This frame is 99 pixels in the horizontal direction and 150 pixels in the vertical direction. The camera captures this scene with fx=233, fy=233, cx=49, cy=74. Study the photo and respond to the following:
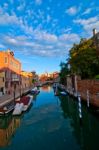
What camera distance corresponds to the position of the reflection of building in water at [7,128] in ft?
68.9

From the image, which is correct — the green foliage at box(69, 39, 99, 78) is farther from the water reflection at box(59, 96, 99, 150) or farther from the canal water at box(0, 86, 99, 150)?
the water reflection at box(59, 96, 99, 150)

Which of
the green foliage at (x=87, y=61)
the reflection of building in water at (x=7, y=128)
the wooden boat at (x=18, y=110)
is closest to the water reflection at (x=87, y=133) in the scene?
the reflection of building in water at (x=7, y=128)

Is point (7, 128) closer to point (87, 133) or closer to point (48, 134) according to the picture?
point (48, 134)

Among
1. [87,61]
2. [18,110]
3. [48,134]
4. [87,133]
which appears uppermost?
[87,61]

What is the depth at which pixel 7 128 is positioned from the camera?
85.6ft

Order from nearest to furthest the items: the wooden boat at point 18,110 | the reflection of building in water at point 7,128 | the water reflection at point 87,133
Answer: the water reflection at point 87,133
the reflection of building in water at point 7,128
the wooden boat at point 18,110

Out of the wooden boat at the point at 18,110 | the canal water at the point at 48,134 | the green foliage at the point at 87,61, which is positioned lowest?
the canal water at the point at 48,134

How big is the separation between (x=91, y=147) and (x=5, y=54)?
4855 cm

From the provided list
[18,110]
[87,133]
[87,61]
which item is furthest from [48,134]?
[87,61]

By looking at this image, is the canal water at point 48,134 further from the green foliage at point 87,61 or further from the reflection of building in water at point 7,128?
the green foliage at point 87,61

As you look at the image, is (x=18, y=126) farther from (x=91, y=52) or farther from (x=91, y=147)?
(x=91, y=52)

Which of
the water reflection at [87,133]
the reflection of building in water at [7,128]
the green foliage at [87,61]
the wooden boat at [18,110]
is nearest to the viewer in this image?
the water reflection at [87,133]

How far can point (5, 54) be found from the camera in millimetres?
62938

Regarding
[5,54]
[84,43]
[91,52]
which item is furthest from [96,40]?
[5,54]
